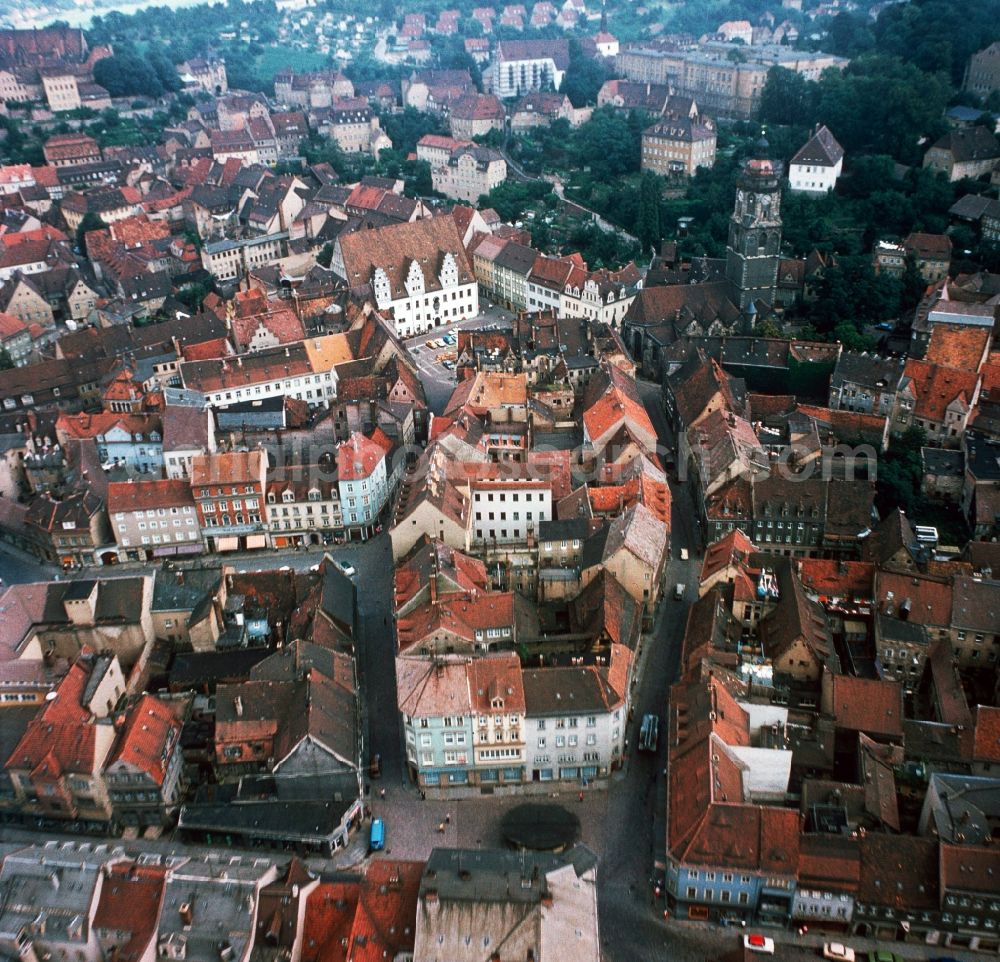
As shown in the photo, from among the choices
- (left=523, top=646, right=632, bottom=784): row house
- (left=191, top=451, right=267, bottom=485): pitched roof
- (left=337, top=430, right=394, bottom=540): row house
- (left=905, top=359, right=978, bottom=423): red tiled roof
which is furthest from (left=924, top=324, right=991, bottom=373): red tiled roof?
(left=191, top=451, right=267, bottom=485): pitched roof

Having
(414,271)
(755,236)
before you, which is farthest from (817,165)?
(414,271)

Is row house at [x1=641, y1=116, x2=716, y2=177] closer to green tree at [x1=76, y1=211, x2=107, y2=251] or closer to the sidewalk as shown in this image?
green tree at [x1=76, y1=211, x2=107, y2=251]

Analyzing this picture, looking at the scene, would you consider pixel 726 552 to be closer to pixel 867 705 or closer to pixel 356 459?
pixel 867 705

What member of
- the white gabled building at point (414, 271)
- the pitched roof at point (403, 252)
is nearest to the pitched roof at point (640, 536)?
the white gabled building at point (414, 271)

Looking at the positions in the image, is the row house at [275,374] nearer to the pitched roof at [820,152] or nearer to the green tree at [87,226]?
the green tree at [87,226]

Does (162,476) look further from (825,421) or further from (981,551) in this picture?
(981,551)

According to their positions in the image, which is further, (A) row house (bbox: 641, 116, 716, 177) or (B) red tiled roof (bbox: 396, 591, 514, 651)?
(A) row house (bbox: 641, 116, 716, 177)
